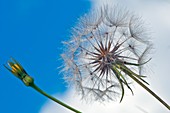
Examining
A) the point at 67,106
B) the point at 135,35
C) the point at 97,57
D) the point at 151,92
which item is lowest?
the point at 67,106

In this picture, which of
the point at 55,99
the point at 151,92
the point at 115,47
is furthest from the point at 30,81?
the point at 115,47

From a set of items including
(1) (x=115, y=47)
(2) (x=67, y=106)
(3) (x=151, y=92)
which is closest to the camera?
(2) (x=67, y=106)

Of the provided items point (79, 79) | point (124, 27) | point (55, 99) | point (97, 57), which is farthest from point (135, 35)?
point (55, 99)

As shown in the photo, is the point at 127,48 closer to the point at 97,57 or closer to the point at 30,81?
the point at 97,57

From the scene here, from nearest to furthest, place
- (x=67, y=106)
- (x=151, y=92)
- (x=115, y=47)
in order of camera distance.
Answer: (x=67, y=106), (x=151, y=92), (x=115, y=47)

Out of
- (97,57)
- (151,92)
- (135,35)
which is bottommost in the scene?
(151,92)

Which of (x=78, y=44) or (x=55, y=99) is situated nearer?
(x=55, y=99)

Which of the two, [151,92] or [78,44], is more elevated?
[78,44]

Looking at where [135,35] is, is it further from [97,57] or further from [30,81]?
[30,81]

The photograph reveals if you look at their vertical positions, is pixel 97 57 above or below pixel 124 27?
below
